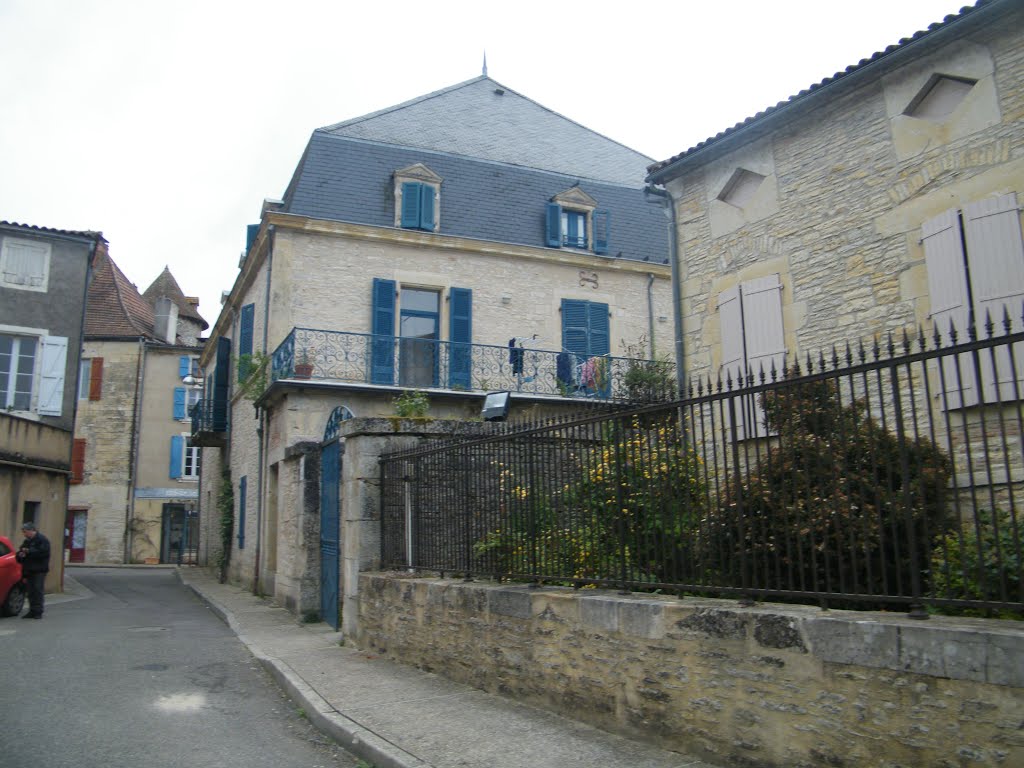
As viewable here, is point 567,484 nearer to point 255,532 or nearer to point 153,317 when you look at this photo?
point 255,532

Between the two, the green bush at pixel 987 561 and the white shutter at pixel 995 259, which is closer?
the green bush at pixel 987 561

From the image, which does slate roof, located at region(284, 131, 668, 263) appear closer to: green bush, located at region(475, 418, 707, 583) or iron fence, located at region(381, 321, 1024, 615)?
iron fence, located at region(381, 321, 1024, 615)

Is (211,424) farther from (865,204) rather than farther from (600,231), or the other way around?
(865,204)

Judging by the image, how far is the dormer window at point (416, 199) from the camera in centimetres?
1719

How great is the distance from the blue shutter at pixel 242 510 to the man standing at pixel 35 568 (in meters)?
5.33

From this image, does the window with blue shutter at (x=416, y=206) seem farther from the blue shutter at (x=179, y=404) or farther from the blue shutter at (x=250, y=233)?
the blue shutter at (x=179, y=404)

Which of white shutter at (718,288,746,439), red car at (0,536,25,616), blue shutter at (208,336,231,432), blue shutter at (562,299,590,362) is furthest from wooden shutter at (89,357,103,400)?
white shutter at (718,288,746,439)

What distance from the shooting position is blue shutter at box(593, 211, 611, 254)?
1898 centimetres

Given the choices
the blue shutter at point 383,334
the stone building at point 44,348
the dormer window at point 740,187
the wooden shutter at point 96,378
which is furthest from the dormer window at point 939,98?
the wooden shutter at point 96,378

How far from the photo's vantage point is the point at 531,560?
20.8 feet

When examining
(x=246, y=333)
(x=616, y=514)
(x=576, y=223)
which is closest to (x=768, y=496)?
(x=616, y=514)

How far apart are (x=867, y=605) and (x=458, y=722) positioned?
8.86ft

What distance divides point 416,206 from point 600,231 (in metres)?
4.42

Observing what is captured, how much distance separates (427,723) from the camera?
18.0 ft
